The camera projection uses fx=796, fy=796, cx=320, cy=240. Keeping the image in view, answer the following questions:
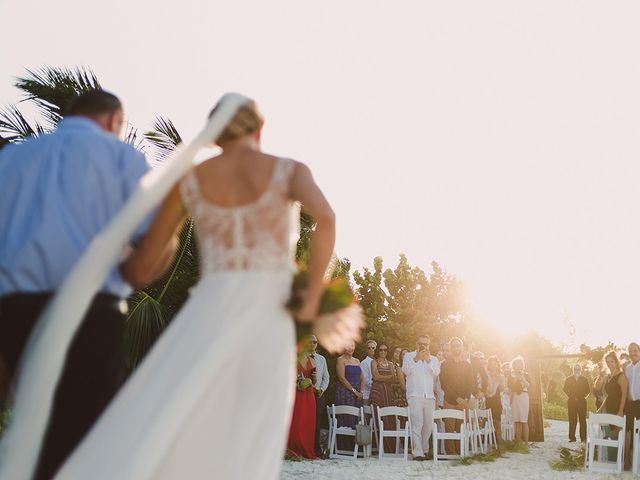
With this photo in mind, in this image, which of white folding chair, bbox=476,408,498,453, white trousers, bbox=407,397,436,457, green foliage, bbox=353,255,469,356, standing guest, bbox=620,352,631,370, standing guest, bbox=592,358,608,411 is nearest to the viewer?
standing guest, bbox=620,352,631,370

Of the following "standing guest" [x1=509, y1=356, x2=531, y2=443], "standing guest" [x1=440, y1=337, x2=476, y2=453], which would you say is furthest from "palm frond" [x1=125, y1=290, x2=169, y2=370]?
"standing guest" [x1=509, y1=356, x2=531, y2=443]

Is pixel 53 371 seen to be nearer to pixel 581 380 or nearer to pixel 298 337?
pixel 298 337

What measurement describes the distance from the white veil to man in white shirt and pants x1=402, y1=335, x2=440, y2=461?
1239cm

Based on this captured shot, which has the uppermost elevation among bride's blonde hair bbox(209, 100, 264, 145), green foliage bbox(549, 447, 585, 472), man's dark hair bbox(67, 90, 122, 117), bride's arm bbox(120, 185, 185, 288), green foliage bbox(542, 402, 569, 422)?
man's dark hair bbox(67, 90, 122, 117)

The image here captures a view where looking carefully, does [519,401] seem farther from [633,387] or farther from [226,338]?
[226,338]

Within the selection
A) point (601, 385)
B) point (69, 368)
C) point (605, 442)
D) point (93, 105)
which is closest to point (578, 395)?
point (601, 385)

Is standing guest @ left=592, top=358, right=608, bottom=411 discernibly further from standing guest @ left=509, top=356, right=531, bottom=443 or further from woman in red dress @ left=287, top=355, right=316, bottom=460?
woman in red dress @ left=287, top=355, right=316, bottom=460

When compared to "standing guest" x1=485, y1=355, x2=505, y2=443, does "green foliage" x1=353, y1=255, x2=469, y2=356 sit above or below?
above

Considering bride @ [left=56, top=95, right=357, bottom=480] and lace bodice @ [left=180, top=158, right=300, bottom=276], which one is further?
lace bodice @ [left=180, top=158, right=300, bottom=276]

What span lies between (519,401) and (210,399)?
17.4 meters

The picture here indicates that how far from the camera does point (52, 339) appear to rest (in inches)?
111

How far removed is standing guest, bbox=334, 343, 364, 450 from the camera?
50.3 feet

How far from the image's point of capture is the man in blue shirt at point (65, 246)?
307cm

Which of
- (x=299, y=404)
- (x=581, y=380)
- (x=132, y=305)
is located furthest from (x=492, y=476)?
(x=581, y=380)
